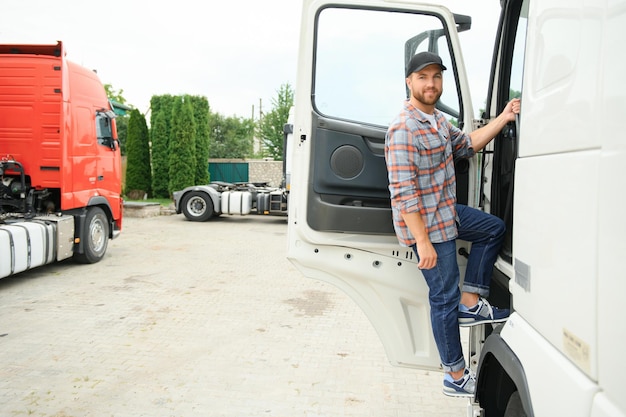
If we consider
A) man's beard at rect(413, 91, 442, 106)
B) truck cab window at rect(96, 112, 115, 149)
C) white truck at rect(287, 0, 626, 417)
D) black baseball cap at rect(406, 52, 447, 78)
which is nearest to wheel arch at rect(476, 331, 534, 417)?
white truck at rect(287, 0, 626, 417)

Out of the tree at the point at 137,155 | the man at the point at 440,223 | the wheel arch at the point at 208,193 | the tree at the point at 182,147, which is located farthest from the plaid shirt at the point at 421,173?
the tree at the point at 137,155

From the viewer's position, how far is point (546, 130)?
1.71 m

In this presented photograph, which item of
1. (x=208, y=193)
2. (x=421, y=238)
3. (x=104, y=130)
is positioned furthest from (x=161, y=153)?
(x=421, y=238)

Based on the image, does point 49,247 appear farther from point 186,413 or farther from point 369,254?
point 369,254

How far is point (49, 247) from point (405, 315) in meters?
6.68

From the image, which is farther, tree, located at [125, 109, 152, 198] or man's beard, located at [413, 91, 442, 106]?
tree, located at [125, 109, 152, 198]

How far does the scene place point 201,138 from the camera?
915 inches

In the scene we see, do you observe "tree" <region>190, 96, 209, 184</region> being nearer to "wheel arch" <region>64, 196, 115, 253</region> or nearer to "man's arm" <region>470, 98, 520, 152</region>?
"wheel arch" <region>64, 196, 115, 253</region>

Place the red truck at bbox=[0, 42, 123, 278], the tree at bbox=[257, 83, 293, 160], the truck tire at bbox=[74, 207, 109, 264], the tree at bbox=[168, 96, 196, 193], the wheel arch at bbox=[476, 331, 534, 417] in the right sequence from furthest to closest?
the tree at bbox=[257, 83, 293, 160] → the tree at bbox=[168, 96, 196, 193] → the truck tire at bbox=[74, 207, 109, 264] → the red truck at bbox=[0, 42, 123, 278] → the wheel arch at bbox=[476, 331, 534, 417]

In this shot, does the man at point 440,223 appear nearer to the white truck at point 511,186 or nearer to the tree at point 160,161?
the white truck at point 511,186

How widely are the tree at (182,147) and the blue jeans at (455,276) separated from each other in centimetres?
2022

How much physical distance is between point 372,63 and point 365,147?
441 mm

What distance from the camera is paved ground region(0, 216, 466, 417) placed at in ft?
12.7

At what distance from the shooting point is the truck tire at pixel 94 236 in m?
8.87
